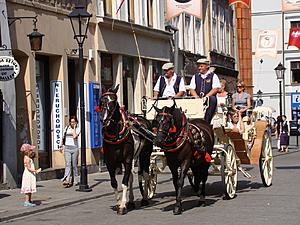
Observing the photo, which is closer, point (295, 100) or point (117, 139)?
point (117, 139)

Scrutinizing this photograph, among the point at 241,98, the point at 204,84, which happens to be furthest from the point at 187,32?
the point at 204,84

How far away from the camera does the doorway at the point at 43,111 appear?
75.9ft

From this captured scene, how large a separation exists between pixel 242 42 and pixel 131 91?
39418 mm

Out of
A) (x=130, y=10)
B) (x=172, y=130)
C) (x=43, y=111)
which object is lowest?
(x=172, y=130)

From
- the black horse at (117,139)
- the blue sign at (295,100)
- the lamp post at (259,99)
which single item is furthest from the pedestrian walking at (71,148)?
the blue sign at (295,100)

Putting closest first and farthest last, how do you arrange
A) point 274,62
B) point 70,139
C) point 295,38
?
1. point 70,139
2. point 295,38
3. point 274,62

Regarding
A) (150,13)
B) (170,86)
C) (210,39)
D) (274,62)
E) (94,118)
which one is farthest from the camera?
(274,62)

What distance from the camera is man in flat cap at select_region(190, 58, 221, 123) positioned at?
15.7m

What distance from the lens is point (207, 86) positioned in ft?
52.3

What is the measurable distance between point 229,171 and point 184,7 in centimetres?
1197

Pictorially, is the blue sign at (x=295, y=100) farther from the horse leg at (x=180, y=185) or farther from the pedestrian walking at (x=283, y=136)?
the horse leg at (x=180, y=185)

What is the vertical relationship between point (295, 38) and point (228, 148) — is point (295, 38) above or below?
above

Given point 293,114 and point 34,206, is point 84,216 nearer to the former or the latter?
point 34,206

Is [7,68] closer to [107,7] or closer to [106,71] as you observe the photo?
[106,71]
